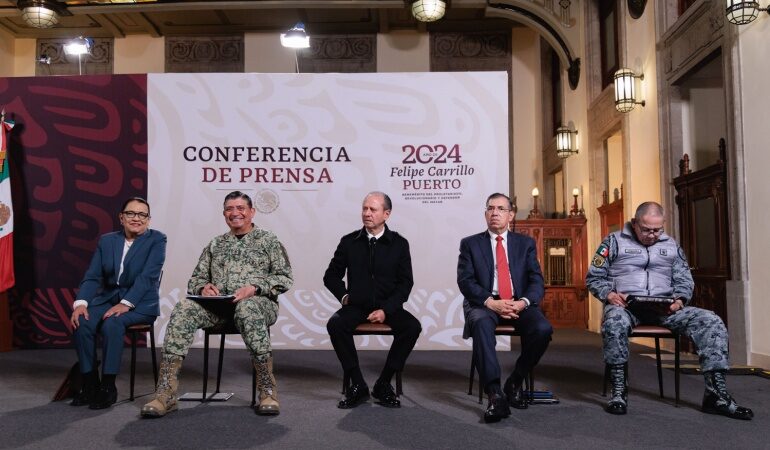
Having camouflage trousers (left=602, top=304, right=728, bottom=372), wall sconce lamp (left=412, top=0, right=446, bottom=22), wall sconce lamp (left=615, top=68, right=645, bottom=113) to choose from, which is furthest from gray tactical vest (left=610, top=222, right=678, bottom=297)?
wall sconce lamp (left=412, top=0, right=446, bottom=22)


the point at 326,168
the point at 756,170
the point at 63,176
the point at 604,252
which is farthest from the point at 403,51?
the point at 604,252

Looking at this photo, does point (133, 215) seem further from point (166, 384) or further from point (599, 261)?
point (599, 261)

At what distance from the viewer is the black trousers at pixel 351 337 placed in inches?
136

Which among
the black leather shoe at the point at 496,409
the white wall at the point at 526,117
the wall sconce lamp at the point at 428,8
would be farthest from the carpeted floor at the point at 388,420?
the white wall at the point at 526,117

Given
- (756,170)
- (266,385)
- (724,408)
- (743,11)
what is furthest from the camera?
(756,170)

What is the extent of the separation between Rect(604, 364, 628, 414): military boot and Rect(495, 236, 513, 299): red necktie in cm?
66

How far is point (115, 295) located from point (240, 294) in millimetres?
852

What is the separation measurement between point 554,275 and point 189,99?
5541 mm

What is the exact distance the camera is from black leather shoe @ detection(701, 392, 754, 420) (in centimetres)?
307

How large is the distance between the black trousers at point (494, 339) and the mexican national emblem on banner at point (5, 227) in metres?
4.35

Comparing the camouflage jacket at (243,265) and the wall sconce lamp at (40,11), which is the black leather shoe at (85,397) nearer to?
the camouflage jacket at (243,265)

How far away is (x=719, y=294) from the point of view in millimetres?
5438

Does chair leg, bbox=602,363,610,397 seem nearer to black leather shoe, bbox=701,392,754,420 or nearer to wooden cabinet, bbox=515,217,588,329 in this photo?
black leather shoe, bbox=701,392,754,420

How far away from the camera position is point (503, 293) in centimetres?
361
